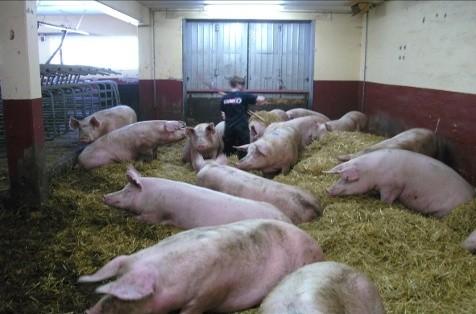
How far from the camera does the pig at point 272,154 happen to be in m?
7.09

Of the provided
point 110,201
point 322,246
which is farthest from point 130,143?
point 322,246

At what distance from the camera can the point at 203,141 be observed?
8.09 m

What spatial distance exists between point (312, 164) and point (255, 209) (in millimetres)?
3063

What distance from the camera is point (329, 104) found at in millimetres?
12883

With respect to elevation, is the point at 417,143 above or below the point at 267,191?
above

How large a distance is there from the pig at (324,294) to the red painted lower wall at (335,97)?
1004cm

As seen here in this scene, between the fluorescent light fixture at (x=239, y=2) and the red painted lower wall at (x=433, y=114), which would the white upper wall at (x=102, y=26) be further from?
the red painted lower wall at (x=433, y=114)

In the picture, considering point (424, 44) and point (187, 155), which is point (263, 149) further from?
point (424, 44)

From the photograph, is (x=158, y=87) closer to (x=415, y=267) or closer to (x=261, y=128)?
(x=261, y=128)

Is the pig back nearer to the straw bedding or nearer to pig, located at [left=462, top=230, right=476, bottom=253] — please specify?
the straw bedding

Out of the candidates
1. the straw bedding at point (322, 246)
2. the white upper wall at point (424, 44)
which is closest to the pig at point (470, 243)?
the straw bedding at point (322, 246)

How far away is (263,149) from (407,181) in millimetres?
2025

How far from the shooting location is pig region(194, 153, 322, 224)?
206 inches

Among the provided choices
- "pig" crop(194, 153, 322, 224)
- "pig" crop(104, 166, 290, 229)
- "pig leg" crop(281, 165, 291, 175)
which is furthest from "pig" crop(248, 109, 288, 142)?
"pig" crop(104, 166, 290, 229)
